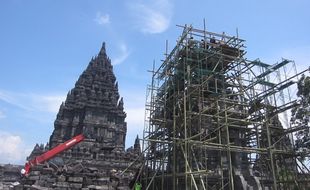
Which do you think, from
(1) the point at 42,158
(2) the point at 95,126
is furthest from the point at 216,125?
(2) the point at 95,126

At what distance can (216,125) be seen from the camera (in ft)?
49.3

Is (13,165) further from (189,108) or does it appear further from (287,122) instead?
(287,122)

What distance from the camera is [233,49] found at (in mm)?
17766

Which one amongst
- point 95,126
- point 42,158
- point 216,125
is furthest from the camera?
point 95,126

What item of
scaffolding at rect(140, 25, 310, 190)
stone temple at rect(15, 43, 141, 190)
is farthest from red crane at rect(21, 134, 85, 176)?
scaffolding at rect(140, 25, 310, 190)

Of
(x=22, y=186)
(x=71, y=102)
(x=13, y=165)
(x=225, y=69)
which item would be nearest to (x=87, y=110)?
(x=71, y=102)

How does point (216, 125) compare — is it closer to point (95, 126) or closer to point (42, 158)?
point (42, 158)

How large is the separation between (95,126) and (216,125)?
97.0 ft

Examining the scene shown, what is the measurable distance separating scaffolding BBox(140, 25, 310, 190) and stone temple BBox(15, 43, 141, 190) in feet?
20.6

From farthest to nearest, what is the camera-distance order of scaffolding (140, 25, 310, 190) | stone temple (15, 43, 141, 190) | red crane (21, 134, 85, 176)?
stone temple (15, 43, 141, 190) < red crane (21, 134, 85, 176) < scaffolding (140, 25, 310, 190)

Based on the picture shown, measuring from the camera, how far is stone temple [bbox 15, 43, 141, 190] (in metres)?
30.5

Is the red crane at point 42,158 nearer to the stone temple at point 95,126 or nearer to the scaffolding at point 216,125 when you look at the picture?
the stone temple at point 95,126

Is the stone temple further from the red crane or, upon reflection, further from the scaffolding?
the scaffolding

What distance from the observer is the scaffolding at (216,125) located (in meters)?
14.1
